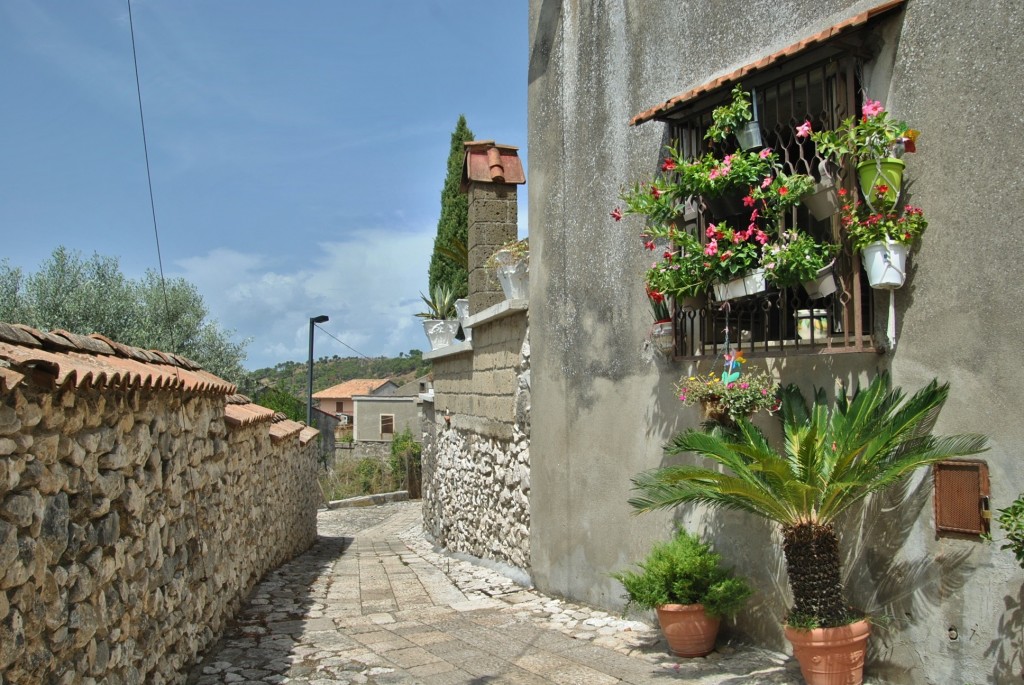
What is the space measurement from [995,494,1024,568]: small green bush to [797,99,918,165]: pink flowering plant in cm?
197

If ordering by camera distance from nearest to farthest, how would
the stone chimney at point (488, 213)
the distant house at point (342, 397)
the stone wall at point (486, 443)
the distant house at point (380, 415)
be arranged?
1. the stone wall at point (486, 443)
2. the stone chimney at point (488, 213)
3. the distant house at point (380, 415)
4. the distant house at point (342, 397)

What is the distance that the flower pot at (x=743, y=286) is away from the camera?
537 cm

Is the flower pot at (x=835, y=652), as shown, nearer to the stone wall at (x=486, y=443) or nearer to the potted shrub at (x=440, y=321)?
the stone wall at (x=486, y=443)

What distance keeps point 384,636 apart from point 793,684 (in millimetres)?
3167

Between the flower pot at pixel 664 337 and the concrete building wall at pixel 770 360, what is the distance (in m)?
0.17

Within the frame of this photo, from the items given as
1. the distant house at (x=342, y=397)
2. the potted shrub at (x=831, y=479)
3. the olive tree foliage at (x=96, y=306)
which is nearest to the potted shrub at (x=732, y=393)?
the potted shrub at (x=831, y=479)

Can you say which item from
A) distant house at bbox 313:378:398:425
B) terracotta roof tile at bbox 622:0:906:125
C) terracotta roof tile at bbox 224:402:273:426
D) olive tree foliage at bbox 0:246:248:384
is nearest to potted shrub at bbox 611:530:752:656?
terracotta roof tile at bbox 622:0:906:125

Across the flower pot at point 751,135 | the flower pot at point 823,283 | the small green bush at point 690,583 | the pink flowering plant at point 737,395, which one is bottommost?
the small green bush at point 690,583

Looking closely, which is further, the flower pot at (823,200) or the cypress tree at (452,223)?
the cypress tree at (452,223)

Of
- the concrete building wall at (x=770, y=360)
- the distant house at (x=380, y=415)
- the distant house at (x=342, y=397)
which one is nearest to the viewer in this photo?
the concrete building wall at (x=770, y=360)

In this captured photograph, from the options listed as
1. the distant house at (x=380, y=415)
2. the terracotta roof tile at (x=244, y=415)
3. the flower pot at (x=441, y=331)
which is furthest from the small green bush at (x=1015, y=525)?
the distant house at (x=380, y=415)

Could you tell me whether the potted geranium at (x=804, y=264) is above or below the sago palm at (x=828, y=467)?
above

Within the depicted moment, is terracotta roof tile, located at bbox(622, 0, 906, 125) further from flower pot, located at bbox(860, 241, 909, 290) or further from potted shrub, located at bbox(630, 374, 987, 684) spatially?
potted shrub, located at bbox(630, 374, 987, 684)

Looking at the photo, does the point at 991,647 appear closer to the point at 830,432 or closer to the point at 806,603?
the point at 806,603
